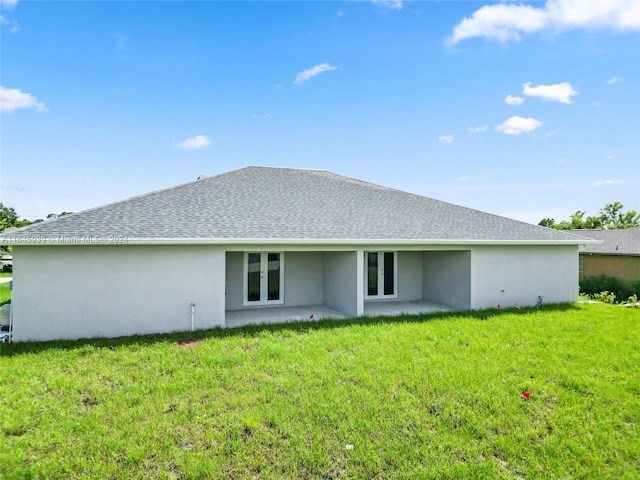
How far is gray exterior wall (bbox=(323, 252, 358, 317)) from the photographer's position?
10578 millimetres

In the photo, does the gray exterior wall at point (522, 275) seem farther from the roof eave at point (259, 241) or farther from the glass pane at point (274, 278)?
the glass pane at point (274, 278)

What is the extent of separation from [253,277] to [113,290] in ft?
15.2

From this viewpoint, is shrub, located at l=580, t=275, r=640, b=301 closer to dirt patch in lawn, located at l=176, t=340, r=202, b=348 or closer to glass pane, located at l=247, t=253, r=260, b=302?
glass pane, located at l=247, t=253, r=260, b=302

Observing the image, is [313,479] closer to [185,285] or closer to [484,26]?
[185,285]

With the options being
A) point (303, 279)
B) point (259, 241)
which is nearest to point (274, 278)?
point (303, 279)

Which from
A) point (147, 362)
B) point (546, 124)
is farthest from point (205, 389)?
point (546, 124)

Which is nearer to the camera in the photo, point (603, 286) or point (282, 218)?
point (282, 218)

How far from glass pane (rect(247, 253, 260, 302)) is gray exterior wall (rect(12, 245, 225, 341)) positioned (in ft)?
8.78

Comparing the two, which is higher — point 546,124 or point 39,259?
point 546,124

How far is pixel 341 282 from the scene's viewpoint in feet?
37.3

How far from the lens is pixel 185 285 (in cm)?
884

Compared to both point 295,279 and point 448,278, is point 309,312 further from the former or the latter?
point 448,278

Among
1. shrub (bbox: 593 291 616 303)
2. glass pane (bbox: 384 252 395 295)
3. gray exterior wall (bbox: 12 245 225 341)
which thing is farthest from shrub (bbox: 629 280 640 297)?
gray exterior wall (bbox: 12 245 225 341)

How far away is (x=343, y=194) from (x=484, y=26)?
767 centimetres
